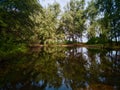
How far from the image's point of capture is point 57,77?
15.4 meters

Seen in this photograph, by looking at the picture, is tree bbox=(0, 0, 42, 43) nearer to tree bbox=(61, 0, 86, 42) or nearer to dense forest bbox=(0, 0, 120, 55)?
dense forest bbox=(0, 0, 120, 55)

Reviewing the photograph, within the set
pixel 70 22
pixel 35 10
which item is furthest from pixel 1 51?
pixel 70 22

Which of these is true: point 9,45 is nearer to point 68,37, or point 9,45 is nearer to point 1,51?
point 1,51

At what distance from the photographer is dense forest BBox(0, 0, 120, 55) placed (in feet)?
91.4

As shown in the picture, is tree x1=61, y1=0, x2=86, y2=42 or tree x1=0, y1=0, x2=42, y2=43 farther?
tree x1=61, y1=0, x2=86, y2=42

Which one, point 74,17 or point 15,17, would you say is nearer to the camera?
point 15,17

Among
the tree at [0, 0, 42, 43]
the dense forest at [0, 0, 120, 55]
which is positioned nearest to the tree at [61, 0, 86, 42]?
the dense forest at [0, 0, 120, 55]

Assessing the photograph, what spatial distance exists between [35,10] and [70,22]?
6187 cm

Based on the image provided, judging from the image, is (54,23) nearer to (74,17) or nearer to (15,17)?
(74,17)

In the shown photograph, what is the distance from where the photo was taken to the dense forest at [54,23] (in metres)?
27.8

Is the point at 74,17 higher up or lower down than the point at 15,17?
higher up

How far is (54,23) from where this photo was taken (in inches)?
3634

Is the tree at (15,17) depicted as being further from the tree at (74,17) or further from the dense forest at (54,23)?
the tree at (74,17)

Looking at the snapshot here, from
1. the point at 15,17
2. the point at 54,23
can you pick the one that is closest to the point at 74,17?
the point at 54,23
